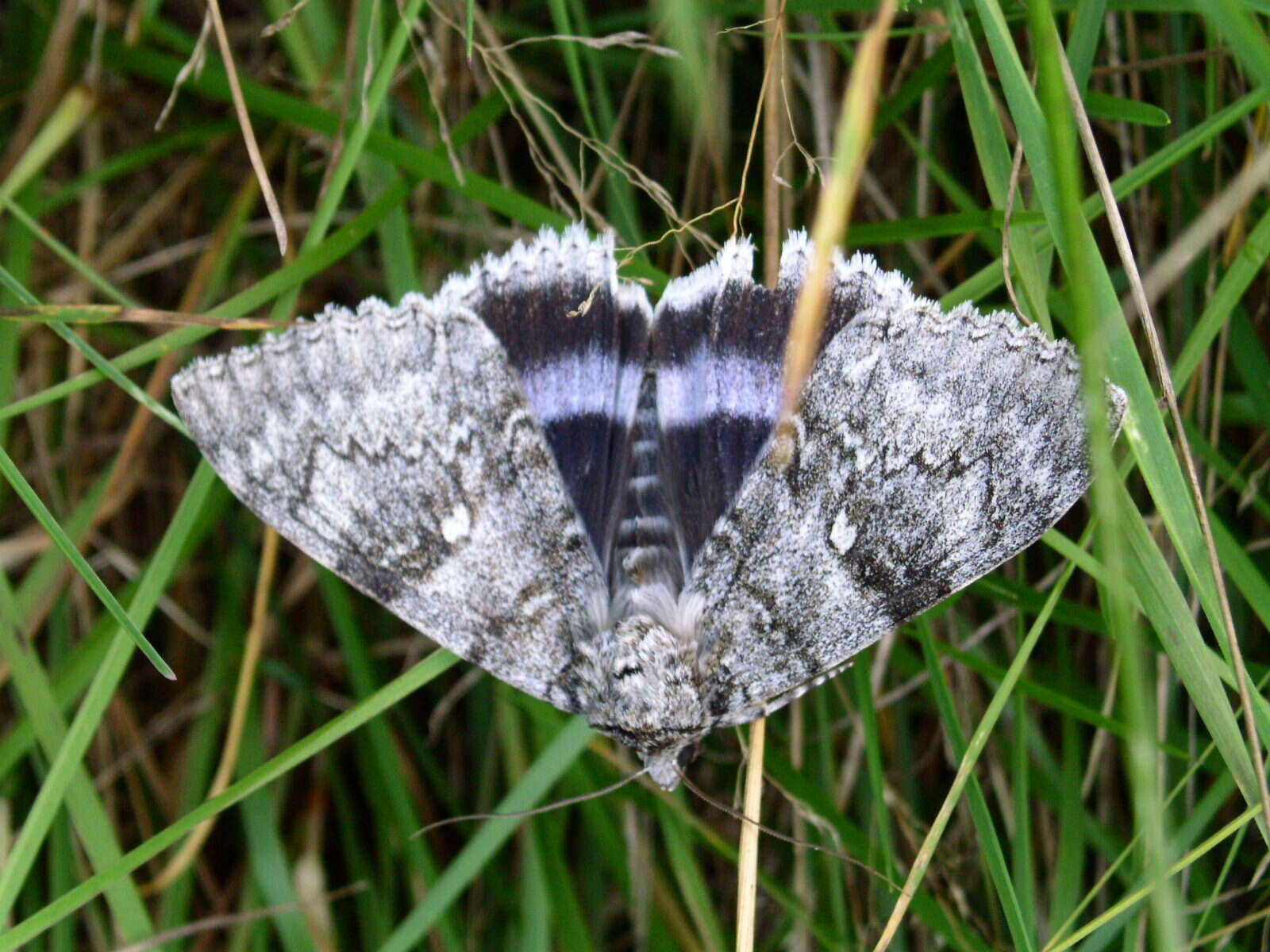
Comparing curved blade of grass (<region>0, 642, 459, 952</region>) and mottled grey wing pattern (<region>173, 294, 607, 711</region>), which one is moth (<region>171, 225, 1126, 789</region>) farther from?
curved blade of grass (<region>0, 642, 459, 952</region>)

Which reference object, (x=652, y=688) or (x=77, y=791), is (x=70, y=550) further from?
(x=652, y=688)

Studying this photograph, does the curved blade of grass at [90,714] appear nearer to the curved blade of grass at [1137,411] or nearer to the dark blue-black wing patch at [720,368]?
the dark blue-black wing patch at [720,368]

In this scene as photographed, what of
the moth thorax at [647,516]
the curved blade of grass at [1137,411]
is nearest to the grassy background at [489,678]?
the curved blade of grass at [1137,411]

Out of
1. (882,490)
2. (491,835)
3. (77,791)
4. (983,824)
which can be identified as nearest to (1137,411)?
(882,490)

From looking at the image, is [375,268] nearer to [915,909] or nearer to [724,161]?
[724,161]

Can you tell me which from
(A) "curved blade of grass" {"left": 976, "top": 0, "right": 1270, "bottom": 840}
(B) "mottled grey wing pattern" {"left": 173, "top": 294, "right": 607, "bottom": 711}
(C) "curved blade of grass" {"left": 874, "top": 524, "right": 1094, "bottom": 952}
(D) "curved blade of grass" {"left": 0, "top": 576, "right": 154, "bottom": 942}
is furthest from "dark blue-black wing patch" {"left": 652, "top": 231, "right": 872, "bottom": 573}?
(D) "curved blade of grass" {"left": 0, "top": 576, "right": 154, "bottom": 942}

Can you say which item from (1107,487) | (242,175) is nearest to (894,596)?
(1107,487)
